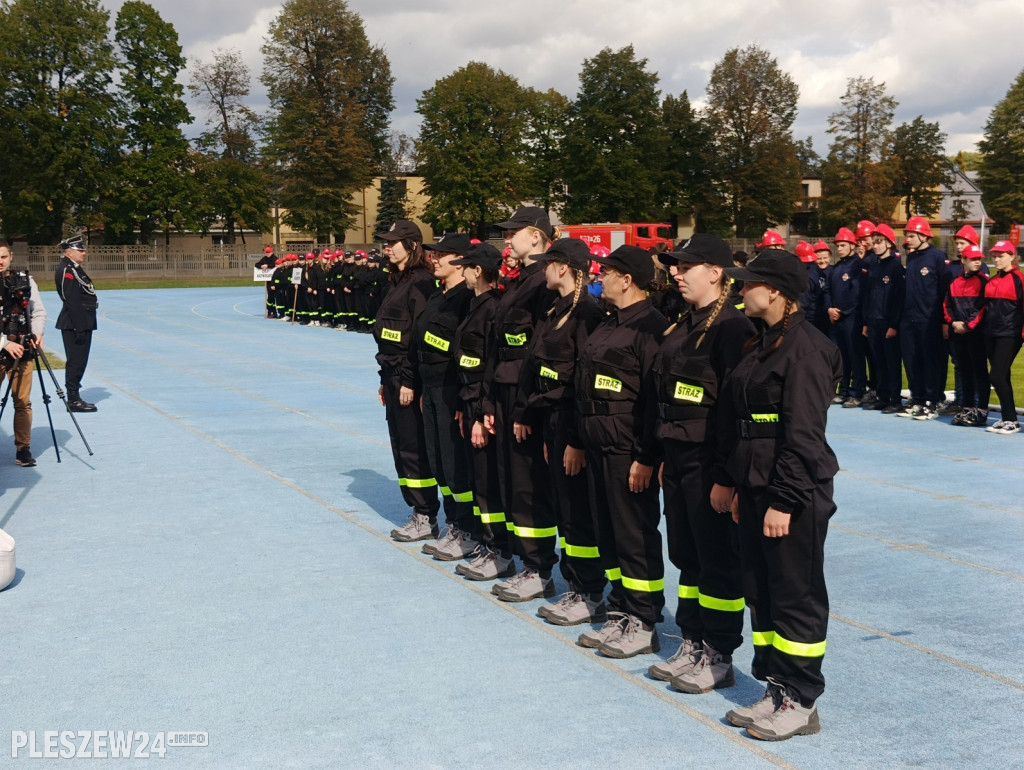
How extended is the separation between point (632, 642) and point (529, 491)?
1.24 metres

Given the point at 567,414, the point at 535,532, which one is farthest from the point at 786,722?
the point at 535,532

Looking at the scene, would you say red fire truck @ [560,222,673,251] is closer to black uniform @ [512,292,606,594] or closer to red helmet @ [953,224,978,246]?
red helmet @ [953,224,978,246]

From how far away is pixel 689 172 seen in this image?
77500 mm

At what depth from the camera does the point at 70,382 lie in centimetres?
1380

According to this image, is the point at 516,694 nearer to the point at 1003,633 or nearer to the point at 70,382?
the point at 1003,633

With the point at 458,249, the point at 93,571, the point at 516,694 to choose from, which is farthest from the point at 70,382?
the point at 516,694

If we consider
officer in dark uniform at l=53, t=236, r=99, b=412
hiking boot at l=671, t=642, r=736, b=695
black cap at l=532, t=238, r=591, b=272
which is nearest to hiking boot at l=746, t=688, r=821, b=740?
hiking boot at l=671, t=642, r=736, b=695

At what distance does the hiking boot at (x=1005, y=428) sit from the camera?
12008mm

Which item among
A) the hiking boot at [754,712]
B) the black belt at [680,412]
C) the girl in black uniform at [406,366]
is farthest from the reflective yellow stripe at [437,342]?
the hiking boot at [754,712]

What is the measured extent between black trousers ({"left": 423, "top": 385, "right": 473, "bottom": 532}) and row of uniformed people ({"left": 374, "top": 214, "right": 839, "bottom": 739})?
13 mm

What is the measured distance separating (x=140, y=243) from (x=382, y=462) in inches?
2509

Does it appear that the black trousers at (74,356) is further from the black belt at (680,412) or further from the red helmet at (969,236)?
the red helmet at (969,236)

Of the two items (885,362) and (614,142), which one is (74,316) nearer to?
(885,362)

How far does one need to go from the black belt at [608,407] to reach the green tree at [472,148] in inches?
2661
